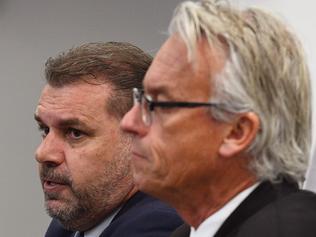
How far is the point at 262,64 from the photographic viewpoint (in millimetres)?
954

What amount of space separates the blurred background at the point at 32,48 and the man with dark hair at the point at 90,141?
3.57ft

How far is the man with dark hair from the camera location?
1.38 metres

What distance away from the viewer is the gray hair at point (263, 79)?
955 mm

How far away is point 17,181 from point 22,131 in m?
0.20

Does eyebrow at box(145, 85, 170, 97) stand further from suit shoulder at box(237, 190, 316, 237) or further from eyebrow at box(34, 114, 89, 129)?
eyebrow at box(34, 114, 89, 129)

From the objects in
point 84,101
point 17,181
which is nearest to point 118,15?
point 17,181

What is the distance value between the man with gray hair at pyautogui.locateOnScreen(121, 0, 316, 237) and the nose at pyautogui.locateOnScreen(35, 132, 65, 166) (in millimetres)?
397

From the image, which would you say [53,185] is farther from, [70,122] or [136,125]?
[136,125]

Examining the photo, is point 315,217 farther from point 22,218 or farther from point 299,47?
point 22,218

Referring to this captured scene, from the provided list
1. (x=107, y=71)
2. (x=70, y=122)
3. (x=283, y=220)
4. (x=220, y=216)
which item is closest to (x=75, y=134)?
(x=70, y=122)

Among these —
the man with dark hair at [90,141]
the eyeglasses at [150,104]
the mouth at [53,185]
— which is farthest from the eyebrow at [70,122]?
the eyeglasses at [150,104]

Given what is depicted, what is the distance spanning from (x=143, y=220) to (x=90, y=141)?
21cm

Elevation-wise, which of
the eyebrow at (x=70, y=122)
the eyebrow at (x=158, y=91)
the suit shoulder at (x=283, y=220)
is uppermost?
the eyebrow at (x=158, y=91)

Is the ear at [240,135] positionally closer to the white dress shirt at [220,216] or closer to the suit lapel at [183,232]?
the white dress shirt at [220,216]
